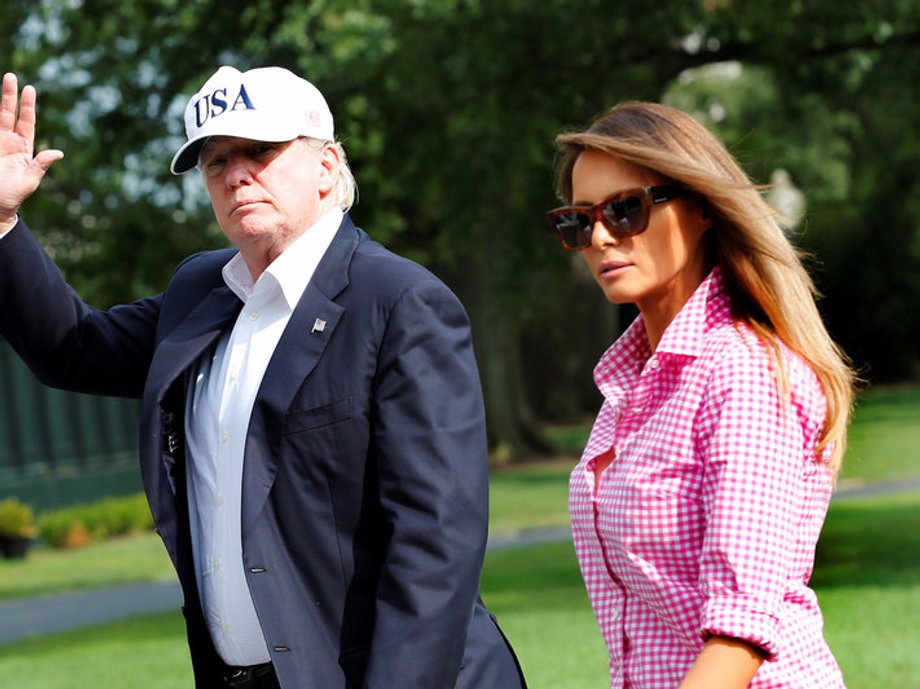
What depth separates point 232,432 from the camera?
299 cm

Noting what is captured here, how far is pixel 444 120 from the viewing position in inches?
645

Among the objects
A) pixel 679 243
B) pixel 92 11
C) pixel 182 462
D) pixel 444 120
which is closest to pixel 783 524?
pixel 679 243

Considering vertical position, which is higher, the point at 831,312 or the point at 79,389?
the point at 79,389

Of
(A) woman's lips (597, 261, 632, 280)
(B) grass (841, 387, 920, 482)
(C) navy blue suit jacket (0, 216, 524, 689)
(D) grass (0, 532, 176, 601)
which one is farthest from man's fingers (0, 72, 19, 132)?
(B) grass (841, 387, 920, 482)

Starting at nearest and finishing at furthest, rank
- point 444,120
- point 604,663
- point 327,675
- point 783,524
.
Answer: point 783,524, point 327,675, point 604,663, point 444,120

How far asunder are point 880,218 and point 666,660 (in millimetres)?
36502

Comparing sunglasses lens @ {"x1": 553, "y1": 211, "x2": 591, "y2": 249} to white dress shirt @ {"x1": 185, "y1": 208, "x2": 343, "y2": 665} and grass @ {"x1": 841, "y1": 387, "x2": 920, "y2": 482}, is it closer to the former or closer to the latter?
white dress shirt @ {"x1": 185, "y1": 208, "x2": 343, "y2": 665}

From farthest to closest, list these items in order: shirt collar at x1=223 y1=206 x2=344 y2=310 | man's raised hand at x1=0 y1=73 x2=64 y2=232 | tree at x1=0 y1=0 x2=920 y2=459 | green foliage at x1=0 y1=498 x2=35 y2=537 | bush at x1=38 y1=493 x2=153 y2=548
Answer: bush at x1=38 y1=493 x2=153 y2=548 < green foliage at x1=0 y1=498 x2=35 y2=537 < tree at x1=0 y1=0 x2=920 y2=459 < man's raised hand at x1=0 y1=73 x2=64 y2=232 < shirt collar at x1=223 y1=206 x2=344 y2=310

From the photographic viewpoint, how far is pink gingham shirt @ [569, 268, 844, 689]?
2.28 m

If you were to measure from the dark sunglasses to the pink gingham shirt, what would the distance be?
154 millimetres

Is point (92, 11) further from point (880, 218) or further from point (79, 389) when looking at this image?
point (880, 218)

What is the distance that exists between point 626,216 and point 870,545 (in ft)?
40.7

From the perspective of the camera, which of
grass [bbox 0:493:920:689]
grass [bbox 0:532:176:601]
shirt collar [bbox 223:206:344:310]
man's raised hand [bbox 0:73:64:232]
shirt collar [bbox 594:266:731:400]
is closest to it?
shirt collar [bbox 594:266:731:400]

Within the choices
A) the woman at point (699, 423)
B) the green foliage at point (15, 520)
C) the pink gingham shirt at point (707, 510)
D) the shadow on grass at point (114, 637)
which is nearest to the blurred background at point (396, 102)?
the green foliage at point (15, 520)
